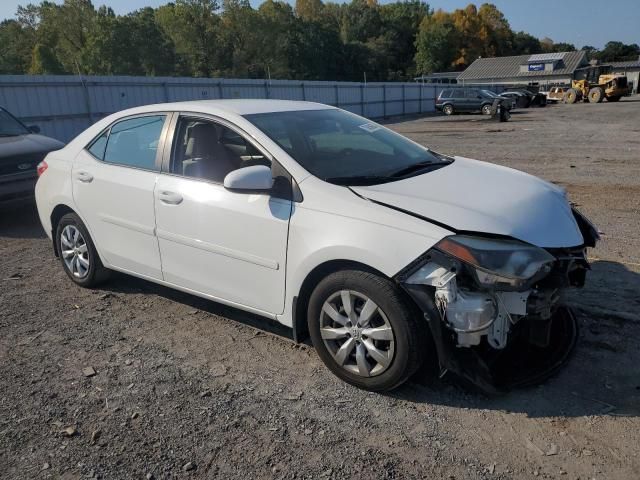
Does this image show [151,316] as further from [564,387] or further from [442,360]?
[564,387]

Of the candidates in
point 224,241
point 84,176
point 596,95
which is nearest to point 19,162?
point 84,176

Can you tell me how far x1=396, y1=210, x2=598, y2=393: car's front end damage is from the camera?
2.72 meters

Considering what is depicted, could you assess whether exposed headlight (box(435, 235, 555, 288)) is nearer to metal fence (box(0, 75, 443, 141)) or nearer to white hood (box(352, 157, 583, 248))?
white hood (box(352, 157, 583, 248))

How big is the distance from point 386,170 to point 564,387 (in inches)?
68.3

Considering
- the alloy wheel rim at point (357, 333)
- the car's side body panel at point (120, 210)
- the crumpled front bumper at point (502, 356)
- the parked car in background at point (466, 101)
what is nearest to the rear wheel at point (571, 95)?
the parked car in background at point (466, 101)

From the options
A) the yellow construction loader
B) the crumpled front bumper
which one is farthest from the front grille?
the yellow construction loader

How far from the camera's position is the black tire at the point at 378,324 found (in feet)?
9.35

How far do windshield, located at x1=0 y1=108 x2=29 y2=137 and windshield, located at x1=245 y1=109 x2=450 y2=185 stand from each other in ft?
19.8

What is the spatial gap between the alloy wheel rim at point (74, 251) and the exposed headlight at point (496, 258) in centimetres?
339

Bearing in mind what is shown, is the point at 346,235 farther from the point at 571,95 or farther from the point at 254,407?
the point at 571,95

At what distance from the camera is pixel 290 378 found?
3342mm

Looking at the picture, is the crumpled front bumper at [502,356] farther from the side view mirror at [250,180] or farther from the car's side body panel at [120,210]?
the car's side body panel at [120,210]

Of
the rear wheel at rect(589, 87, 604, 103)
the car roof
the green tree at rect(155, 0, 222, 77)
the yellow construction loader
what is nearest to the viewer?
the car roof

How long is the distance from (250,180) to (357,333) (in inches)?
43.9
